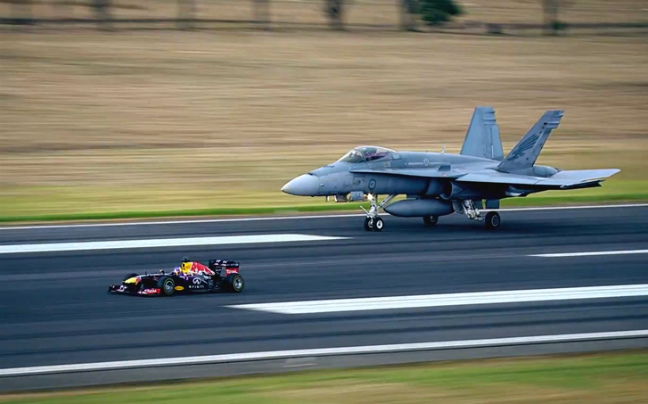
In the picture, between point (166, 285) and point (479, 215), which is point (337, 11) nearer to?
point (479, 215)

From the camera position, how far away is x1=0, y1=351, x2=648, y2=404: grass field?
10492 millimetres

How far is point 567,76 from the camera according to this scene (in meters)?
56.5

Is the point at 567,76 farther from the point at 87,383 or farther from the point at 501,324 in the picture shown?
the point at 87,383

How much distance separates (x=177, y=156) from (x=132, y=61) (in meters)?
16.4

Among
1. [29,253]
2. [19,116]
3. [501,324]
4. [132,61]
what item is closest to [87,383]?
[501,324]

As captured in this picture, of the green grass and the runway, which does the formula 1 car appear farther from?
the green grass

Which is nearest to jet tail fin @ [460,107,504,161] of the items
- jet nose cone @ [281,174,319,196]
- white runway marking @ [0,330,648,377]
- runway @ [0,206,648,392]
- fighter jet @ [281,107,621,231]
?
fighter jet @ [281,107,621,231]

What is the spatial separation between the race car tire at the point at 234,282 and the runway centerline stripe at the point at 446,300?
933 mm

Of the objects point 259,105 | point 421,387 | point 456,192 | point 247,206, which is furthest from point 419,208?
point 259,105

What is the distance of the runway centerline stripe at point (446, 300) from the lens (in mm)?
15273

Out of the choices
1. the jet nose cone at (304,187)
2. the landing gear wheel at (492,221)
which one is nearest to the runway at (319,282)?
the landing gear wheel at (492,221)

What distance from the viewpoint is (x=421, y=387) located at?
11023 mm

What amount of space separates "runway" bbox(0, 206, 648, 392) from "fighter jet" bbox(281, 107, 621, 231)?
57 centimetres

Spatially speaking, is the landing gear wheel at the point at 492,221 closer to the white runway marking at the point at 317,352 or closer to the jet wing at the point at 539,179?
the jet wing at the point at 539,179
